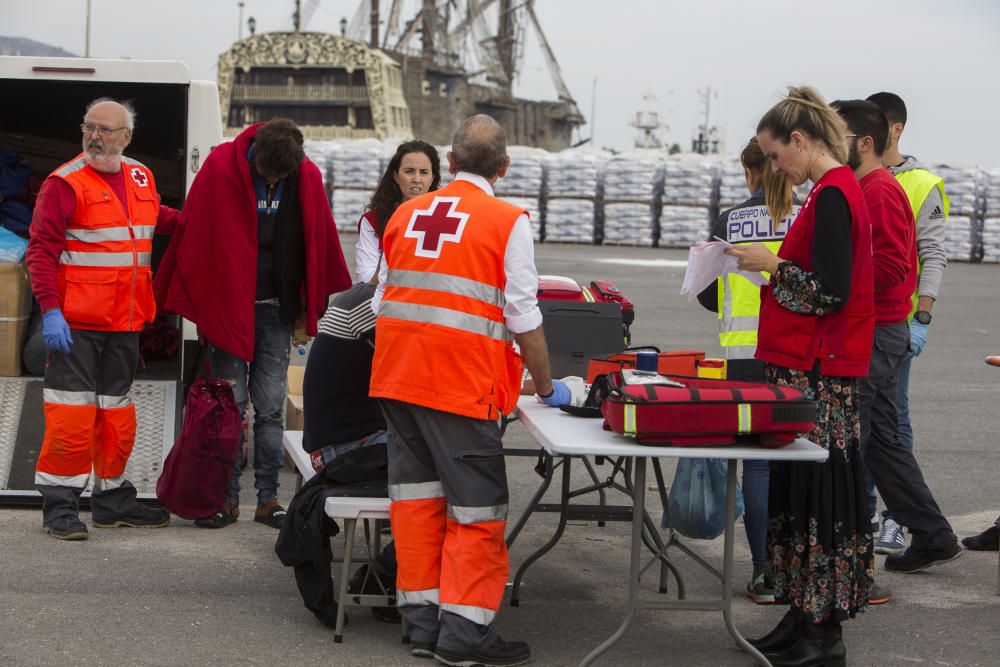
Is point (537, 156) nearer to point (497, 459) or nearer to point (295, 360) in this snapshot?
point (295, 360)

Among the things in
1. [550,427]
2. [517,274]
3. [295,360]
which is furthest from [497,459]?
[295,360]

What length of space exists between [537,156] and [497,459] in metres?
27.8

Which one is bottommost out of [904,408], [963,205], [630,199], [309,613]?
[309,613]

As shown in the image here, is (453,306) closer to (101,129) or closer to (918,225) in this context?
(101,129)

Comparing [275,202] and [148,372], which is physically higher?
[275,202]

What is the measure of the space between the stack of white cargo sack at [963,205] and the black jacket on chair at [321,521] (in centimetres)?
2645

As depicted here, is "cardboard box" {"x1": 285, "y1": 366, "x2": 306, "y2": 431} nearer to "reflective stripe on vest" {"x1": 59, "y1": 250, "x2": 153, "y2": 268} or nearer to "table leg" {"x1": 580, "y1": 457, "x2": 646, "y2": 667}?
"reflective stripe on vest" {"x1": 59, "y1": 250, "x2": 153, "y2": 268}

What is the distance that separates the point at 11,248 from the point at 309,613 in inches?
133

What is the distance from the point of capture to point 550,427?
14.2 feet

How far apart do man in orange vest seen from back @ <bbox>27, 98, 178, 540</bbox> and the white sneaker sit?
351cm

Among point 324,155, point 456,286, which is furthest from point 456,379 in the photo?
point 324,155

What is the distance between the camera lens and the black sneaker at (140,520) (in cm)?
606

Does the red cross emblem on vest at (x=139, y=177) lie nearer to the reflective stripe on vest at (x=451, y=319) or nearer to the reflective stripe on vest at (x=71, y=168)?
the reflective stripe on vest at (x=71, y=168)

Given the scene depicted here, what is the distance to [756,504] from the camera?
17.2ft
